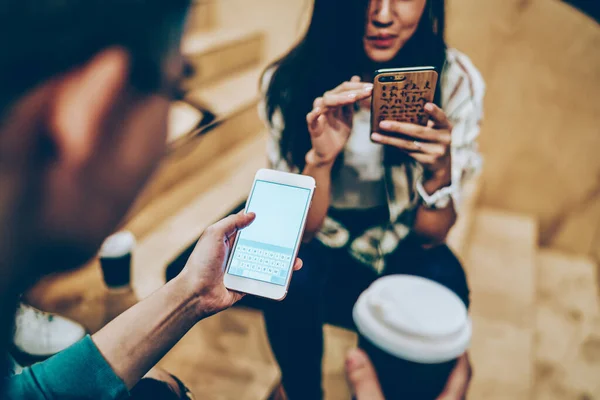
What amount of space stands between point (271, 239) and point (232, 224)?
0.06 m

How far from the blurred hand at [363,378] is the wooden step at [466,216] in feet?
1.25

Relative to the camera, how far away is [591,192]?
1.44 m

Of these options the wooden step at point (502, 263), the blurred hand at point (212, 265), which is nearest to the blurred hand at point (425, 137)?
the blurred hand at point (212, 265)

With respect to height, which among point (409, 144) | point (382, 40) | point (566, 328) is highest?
point (382, 40)

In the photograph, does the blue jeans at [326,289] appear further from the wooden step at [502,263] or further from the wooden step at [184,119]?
the wooden step at [502,263]

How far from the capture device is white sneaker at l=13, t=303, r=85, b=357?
26.9 inches

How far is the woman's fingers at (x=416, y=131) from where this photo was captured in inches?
23.2

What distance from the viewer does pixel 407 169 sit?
0.67m

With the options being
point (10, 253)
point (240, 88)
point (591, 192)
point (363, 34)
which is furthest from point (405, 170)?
point (591, 192)

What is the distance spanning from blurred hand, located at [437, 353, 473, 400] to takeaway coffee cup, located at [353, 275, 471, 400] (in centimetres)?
1

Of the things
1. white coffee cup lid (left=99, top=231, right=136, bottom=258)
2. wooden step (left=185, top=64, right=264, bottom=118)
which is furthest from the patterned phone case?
white coffee cup lid (left=99, top=231, right=136, bottom=258)

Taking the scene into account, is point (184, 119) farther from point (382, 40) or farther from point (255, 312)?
point (255, 312)

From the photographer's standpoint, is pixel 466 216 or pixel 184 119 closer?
pixel 184 119

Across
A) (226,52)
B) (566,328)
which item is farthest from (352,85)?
(566,328)
